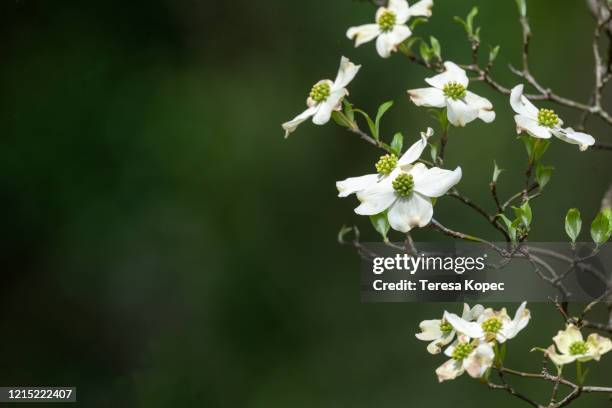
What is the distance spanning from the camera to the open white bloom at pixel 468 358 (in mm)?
725

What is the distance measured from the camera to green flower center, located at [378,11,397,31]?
2.96ft

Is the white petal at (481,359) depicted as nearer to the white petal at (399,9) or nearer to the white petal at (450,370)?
the white petal at (450,370)

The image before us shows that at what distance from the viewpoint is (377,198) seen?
79cm

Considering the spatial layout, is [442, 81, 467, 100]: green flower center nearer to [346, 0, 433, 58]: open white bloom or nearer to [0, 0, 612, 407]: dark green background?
[346, 0, 433, 58]: open white bloom

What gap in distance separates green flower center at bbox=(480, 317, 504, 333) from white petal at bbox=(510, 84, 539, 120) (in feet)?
0.77

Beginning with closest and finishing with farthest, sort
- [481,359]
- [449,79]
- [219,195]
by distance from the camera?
1. [481,359]
2. [449,79]
3. [219,195]

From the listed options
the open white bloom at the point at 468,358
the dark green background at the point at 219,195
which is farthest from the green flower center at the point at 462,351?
the dark green background at the point at 219,195

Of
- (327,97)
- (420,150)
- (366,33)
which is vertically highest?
(366,33)

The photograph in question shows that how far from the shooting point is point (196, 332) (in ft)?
7.58

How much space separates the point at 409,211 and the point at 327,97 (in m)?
0.18

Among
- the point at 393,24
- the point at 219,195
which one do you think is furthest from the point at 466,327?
the point at 219,195

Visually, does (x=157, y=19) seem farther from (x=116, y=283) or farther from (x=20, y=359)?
(x=20, y=359)

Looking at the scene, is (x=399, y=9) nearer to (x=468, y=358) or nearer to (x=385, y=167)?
(x=385, y=167)

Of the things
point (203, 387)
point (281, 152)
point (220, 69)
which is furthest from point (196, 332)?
point (220, 69)
